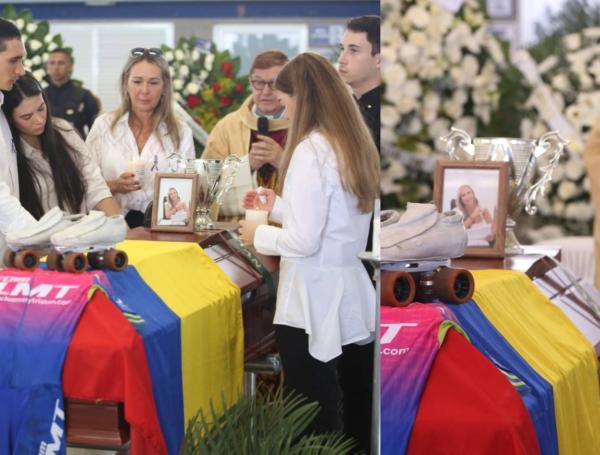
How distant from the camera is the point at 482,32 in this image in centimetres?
168

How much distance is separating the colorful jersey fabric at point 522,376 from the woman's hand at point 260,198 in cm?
82

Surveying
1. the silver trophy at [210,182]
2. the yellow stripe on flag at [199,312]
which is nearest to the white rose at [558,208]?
the yellow stripe on flag at [199,312]

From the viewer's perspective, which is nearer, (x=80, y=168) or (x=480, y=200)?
(x=480, y=200)

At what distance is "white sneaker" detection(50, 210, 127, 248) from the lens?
7.23 ft

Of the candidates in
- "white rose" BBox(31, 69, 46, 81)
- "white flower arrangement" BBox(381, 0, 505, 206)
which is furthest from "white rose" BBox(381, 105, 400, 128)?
"white rose" BBox(31, 69, 46, 81)

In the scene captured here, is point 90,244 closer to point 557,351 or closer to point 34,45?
point 34,45

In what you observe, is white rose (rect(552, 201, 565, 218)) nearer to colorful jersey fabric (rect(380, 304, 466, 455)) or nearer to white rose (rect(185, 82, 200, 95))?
colorful jersey fabric (rect(380, 304, 466, 455))

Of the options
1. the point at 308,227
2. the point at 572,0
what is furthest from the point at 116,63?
the point at 572,0

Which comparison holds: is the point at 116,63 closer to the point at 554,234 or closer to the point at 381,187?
the point at 381,187

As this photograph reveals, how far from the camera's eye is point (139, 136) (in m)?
2.49

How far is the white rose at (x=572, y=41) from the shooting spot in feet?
5.45

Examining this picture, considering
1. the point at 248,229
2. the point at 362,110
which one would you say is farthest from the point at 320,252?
the point at 362,110

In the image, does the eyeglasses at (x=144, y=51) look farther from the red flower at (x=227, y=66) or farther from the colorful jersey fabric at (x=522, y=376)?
the colorful jersey fabric at (x=522, y=376)

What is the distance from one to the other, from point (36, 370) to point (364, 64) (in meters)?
0.96
